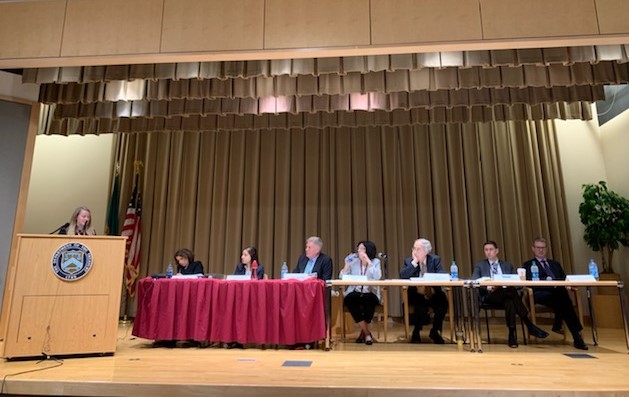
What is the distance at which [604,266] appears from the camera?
6.00 m

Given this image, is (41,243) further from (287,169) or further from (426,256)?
(287,169)

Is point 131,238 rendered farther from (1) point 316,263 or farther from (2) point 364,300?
(2) point 364,300

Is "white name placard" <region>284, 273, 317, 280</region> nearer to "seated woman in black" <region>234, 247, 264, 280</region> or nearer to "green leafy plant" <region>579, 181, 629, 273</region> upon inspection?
"seated woman in black" <region>234, 247, 264, 280</region>

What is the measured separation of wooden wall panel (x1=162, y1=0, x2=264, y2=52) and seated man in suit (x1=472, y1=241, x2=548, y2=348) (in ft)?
10.5

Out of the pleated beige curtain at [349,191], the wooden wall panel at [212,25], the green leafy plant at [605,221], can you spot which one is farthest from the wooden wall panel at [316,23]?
the green leafy plant at [605,221]

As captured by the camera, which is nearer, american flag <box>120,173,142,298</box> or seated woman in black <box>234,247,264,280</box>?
seated woman in black <box>234,247,264,280</box>

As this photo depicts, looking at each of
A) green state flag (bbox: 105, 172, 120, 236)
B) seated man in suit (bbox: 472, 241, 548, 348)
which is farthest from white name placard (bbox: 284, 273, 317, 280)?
green state flag (bbox: 105, 172, 120, 236)

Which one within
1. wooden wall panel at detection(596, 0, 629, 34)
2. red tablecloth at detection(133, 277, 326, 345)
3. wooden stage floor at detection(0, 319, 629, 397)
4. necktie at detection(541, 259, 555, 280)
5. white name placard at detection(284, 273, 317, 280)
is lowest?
wooden stage floor at detection(0, 319, 629, 397)

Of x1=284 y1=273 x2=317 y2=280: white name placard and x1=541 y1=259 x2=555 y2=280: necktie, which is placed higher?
x1=541 y1=259 x2=555 y2=280: necktie

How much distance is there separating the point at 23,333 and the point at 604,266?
21.9ft

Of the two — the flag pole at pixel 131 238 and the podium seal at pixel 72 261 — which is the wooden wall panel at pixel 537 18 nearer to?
the podium seal at pixel 72 261

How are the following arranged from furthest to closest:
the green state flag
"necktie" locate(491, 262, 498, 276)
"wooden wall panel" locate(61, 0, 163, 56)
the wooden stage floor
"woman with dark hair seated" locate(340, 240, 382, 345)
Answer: the green state flag
"necktie" locate(491, 262, 498, 276)
"woman with dark hair seated" locate(340, 240, 382, 345)
"wooden wall panel" locate(61, 0, 163, 56)
the wooden stage floor

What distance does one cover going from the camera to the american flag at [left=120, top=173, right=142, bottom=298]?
6.84 m

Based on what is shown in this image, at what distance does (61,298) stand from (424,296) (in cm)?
335
